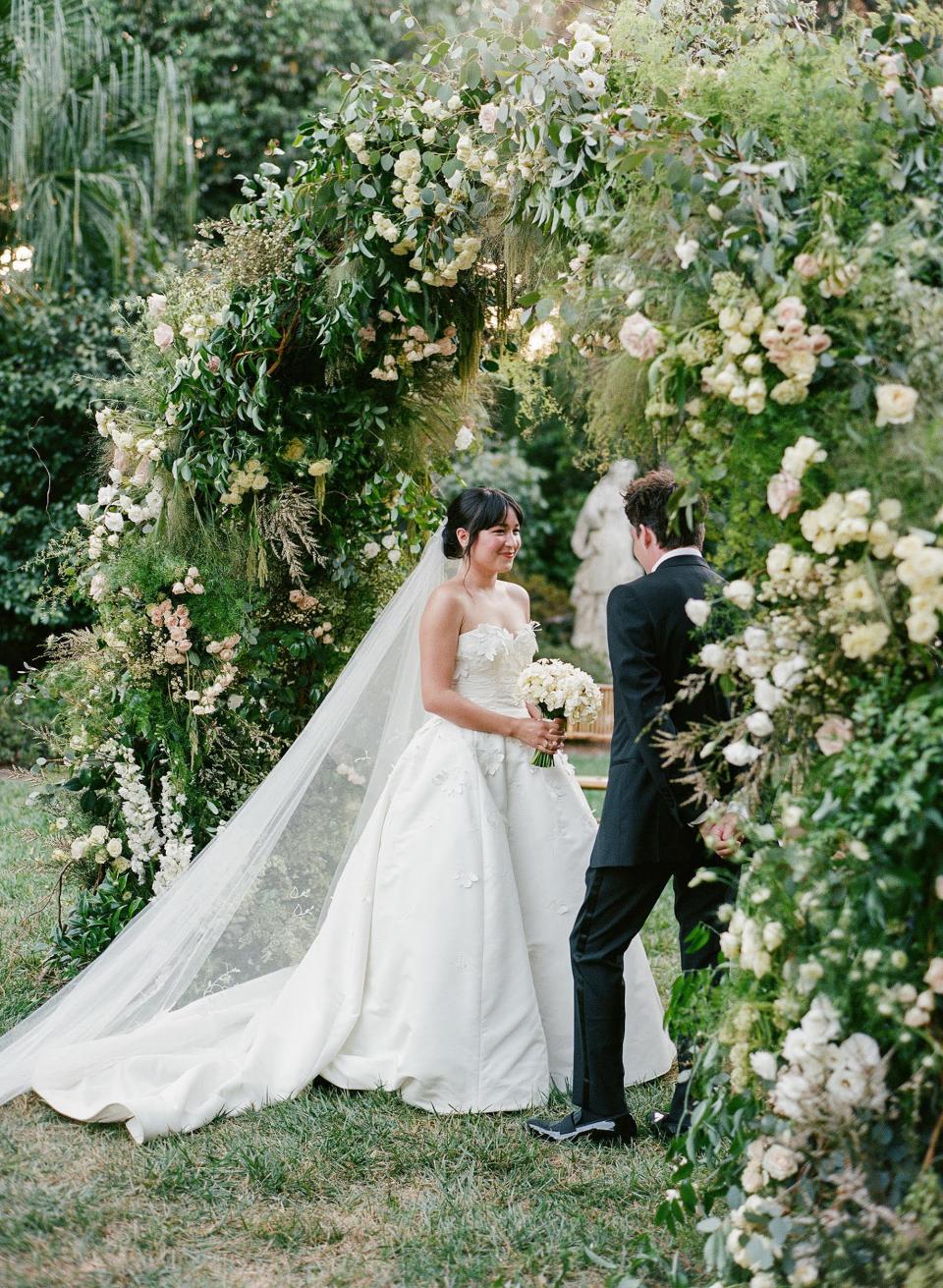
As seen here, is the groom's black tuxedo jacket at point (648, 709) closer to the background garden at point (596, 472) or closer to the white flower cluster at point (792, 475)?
the background garden at point (596, 472)

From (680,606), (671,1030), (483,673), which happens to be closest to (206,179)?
(483,673)

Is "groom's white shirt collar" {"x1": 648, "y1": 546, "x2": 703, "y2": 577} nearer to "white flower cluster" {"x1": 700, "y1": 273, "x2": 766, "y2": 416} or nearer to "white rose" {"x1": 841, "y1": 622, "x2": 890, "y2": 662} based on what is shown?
"white flower cluster" {"x1": 700, "y1": 273, "x2": 766, "y2": 416}

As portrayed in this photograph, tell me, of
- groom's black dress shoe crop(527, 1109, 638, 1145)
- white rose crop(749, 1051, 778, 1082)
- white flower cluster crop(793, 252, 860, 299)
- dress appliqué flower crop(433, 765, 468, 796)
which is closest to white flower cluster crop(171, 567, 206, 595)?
dress appliqué flower crop(433, 765, 468, 796)

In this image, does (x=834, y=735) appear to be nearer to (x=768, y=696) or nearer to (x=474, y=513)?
(x=768, y=696)

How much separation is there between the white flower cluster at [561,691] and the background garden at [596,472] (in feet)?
2.74

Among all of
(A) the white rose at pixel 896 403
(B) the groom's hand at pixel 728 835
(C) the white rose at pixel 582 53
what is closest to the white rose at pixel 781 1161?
(B) the groom's hand at pixel 728 835

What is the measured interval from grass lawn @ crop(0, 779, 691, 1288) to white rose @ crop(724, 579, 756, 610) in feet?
5.19

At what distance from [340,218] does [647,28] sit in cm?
128

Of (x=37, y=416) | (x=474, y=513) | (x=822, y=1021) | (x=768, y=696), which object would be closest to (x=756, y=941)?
(x=822, y=1021)

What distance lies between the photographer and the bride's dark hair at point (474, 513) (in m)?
4.20

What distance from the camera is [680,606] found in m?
3.40

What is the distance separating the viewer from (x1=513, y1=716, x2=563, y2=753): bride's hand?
13.3ft

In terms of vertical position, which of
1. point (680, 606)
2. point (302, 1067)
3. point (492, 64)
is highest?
point (492, 64)

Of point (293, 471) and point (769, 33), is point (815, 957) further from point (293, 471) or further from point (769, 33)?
point (293, 471)
